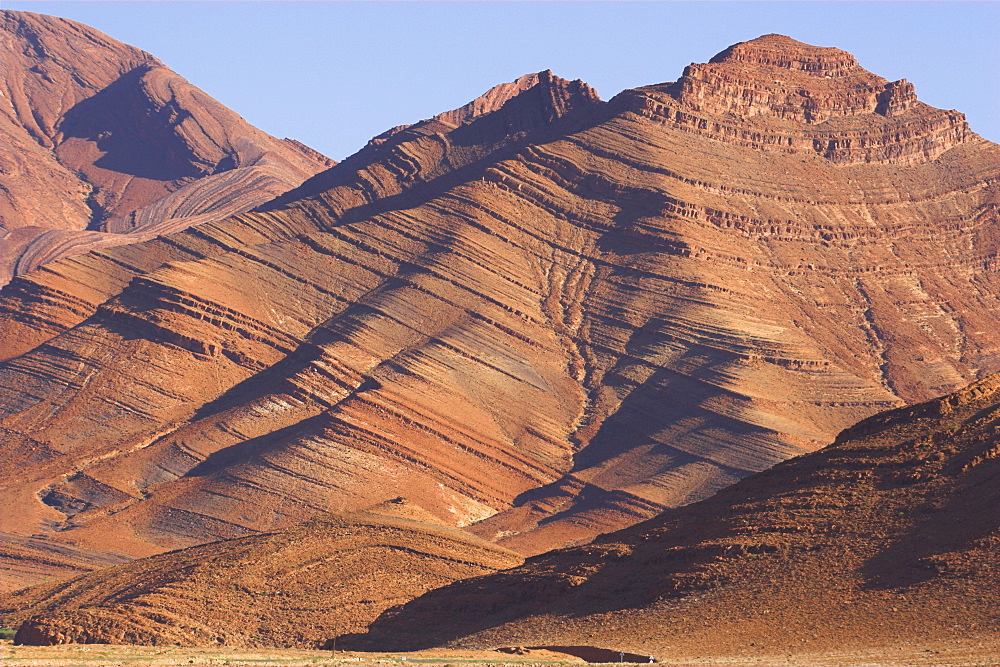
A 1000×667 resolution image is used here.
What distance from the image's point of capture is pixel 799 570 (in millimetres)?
70188

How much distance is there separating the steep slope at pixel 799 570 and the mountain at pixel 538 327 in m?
49.7

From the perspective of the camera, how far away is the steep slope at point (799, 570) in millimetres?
65312

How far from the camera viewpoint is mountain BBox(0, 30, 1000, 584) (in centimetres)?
14100

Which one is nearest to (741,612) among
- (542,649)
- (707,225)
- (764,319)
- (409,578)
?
(542,649)

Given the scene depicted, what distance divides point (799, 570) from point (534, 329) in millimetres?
94759

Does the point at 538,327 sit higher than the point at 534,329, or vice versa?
the point at 538,327

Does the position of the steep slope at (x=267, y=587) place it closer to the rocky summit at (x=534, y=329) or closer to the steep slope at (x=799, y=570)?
the steep slope at (x=799, y=570)

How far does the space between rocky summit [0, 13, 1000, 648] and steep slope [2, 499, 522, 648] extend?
30.1 meters

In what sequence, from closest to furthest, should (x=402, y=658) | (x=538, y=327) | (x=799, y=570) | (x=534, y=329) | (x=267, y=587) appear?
1. (x=402, y=658)
2. (x=799, y=570)
3. (x=267, y=587)
4. (x=534, y=329)
5. (x=538, y=327)

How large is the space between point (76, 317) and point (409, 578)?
9223cm

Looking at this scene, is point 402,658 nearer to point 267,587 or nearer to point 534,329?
point 267,587

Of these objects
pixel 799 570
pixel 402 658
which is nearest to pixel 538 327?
pixel 799 570

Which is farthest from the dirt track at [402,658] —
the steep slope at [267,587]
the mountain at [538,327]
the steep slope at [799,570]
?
the mountain at [538,327]

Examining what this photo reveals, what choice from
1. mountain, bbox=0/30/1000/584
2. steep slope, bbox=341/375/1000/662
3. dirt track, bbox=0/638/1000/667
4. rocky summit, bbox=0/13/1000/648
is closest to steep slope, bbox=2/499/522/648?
steep slope, bbox=341/375/1000/662
